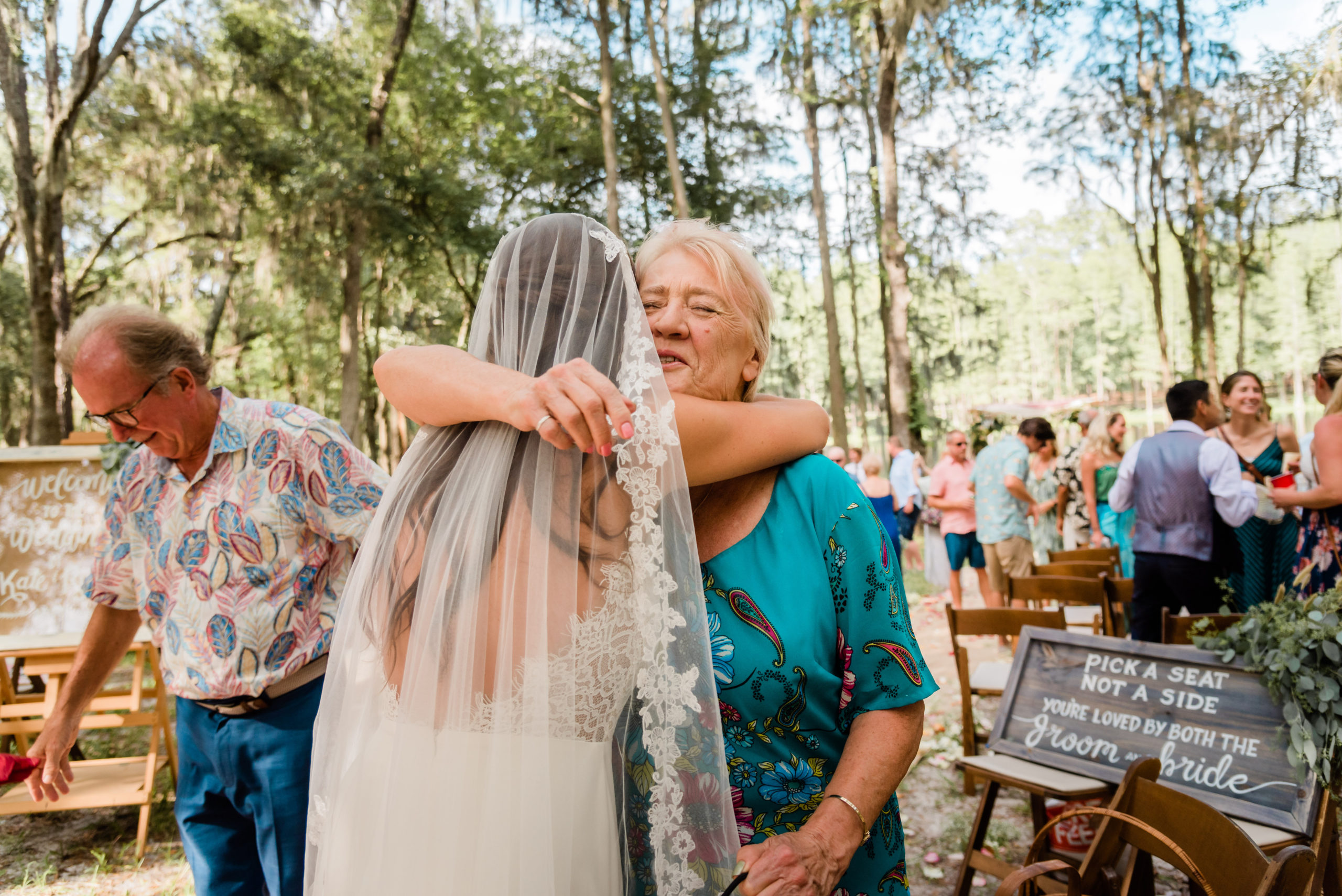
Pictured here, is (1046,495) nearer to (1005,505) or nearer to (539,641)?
(1005,505)

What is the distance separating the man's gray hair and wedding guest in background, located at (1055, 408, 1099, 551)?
8.67 m

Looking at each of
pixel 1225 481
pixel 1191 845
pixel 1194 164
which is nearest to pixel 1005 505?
pixel 1225 481

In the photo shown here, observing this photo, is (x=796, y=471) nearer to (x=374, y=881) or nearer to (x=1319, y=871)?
(x=374, y=881)

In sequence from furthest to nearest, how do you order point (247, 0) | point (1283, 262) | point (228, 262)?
point (1283, 262) → point (228, 262) → point (247, 0)

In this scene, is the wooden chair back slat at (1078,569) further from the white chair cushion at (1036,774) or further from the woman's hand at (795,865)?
the woman's hand at (795,865)

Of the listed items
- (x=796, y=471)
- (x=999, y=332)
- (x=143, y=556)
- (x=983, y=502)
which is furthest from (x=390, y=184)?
(x=999, y=332)

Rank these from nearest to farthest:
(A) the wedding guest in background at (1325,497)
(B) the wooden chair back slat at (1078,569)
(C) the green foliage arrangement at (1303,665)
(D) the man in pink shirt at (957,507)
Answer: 1. (C) the green foliage arrangement at (1303,665)
2. (A) the wedding guest in background at (1325,497)
3. (B) the wooden chair back slat at (1078,569)
4. (D) the man in pink shirt at (957,507)

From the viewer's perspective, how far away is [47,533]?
5.11 metres

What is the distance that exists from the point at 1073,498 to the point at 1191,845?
7.73 m

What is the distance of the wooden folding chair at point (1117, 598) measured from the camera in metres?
5.09

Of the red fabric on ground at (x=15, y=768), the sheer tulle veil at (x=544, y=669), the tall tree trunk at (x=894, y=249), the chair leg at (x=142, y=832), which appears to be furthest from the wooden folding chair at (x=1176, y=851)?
the tall tree trunk at (x=894, y=249)

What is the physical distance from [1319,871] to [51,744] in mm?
4024

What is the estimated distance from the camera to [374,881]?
Answer: 48.8 inches

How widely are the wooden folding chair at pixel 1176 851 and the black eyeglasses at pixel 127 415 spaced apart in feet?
9.00
